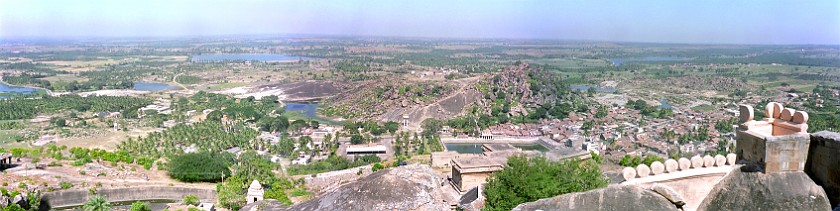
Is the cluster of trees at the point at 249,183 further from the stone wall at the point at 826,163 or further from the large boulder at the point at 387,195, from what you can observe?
the stone wall at the point at 826,163

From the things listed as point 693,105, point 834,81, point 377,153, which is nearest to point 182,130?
point 377,153

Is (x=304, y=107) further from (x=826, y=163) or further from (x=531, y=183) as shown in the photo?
(x=826, y=163)

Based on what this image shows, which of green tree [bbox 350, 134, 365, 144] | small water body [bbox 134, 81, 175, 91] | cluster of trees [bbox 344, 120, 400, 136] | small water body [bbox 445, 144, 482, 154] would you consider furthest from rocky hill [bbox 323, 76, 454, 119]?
small water body [bbox 134, 81, 175, 91]

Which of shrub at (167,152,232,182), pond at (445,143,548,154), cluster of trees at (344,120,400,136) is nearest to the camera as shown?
shrub at (167,152,232,182)

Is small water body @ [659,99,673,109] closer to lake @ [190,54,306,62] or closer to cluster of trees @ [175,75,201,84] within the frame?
cluster of trees @ [175,75,201,84]

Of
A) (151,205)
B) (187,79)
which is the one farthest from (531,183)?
(187,79)
